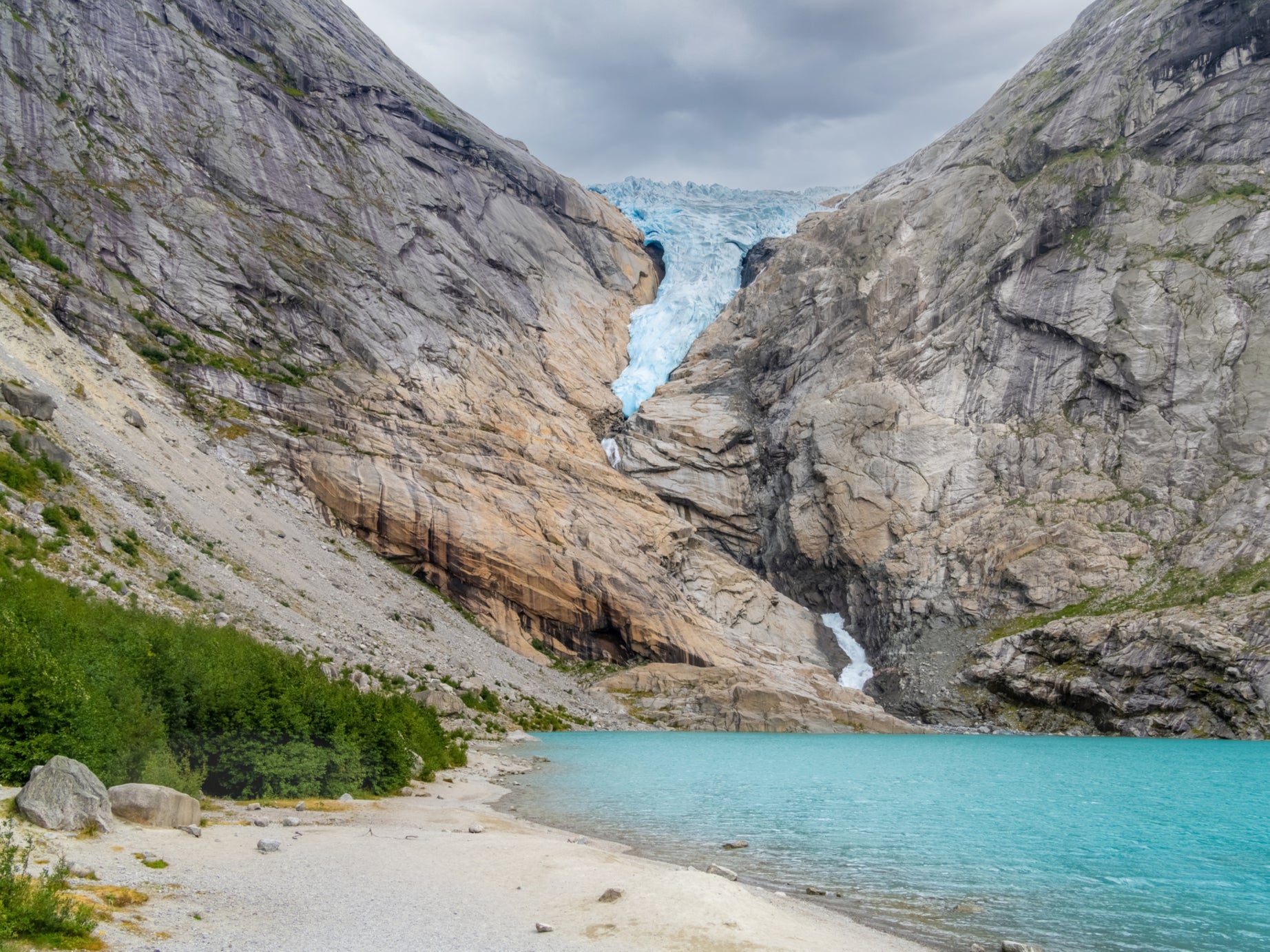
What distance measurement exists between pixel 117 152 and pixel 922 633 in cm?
7020

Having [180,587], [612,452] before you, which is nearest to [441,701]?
[180,587]

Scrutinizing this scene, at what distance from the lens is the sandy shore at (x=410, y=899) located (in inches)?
281

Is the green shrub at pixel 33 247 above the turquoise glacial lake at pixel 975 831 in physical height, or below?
above

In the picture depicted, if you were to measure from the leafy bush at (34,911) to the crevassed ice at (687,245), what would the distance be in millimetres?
78742

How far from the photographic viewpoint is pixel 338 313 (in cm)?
6331

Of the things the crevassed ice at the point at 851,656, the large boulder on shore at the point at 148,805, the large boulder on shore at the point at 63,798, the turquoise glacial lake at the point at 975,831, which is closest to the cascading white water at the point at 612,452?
the crevassed ice at the point at 851,656

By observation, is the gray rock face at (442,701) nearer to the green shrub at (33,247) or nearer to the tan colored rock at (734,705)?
the tan colored rock at (734,705)

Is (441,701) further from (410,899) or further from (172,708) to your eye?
(410,899)

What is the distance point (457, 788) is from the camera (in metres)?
21.2

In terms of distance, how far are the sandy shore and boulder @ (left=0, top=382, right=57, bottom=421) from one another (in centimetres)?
2415

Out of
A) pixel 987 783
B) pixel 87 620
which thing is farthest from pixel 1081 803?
pixel 87 620

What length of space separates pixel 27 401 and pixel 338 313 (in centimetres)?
3550

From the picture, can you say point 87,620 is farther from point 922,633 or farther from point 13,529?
point 922,633

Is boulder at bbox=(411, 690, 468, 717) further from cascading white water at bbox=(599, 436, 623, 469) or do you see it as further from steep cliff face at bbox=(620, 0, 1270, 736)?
cascading white water at bbox=(599, 436, 623, 469)
